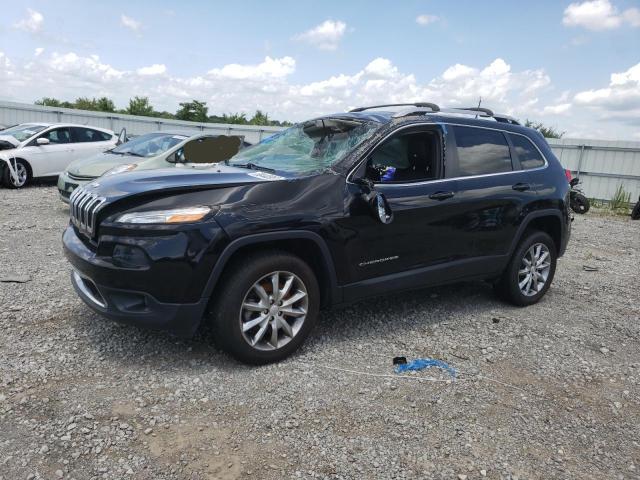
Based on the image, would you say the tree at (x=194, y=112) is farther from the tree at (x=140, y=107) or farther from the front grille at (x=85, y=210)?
the front grille at (x=85, y=210)

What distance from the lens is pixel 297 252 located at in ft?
11.9

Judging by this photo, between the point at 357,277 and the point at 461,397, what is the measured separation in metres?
1.10

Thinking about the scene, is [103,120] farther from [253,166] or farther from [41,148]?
[253,166]

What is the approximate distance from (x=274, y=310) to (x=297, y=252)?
1.48 ft

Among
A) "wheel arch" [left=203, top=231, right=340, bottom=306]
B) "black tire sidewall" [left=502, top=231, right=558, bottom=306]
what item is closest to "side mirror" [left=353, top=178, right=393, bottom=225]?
"wheel arch" [left=203, top=231, right=340, bottom=306]

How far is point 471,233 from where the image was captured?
4.45m

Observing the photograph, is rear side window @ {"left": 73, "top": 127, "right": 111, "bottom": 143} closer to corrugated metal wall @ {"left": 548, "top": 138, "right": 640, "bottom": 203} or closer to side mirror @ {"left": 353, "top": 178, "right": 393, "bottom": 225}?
side mirror @ {"left": 353, "top": 178, "right": 393, "bottom": 225}

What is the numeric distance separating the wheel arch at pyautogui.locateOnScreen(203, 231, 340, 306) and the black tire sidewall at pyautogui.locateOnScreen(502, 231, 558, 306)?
2.10 metres

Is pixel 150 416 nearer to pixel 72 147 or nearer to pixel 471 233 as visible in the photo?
pixel 471 233

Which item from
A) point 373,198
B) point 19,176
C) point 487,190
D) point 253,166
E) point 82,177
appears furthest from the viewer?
point 19,176

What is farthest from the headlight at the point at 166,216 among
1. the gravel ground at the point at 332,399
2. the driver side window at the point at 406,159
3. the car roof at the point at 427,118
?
the car roof at the point at 427,118

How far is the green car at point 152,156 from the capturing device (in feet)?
24.9

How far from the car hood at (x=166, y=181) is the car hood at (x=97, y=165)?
16.8 ft

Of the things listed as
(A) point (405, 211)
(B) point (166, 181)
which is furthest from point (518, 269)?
(B) point (166, 181)
